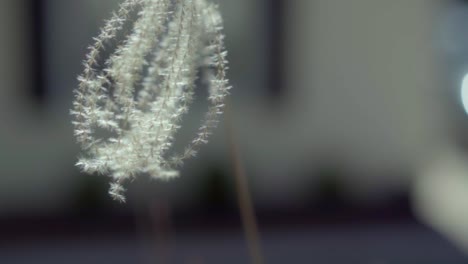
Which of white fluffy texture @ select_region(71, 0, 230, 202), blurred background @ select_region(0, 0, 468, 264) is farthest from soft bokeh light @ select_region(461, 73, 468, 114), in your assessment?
white fluffy texture @ select_region(71, 0, 230, 202)

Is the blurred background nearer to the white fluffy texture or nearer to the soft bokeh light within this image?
the soft bokeh light

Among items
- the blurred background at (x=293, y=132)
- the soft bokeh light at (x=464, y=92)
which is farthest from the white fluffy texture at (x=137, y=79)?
the soft bokeh light at (x=464, y=92)

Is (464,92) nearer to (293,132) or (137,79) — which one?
(293,132)

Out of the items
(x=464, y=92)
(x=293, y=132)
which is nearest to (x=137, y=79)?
(x=293, y=132)

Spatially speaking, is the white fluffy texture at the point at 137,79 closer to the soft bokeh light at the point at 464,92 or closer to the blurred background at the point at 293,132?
the blurred background at the point at 293,132

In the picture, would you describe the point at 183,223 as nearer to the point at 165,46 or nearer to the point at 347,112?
the point at 347,112

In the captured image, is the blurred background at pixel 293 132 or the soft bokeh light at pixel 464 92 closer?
the blurred background at pixel 293 132

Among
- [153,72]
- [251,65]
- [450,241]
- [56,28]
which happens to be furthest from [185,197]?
[153,72]
